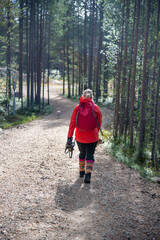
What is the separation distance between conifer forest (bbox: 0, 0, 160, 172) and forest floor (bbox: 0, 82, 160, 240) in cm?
341

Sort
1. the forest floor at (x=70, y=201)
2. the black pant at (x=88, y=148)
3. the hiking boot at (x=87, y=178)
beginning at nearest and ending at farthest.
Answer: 1. the forest floor at (x=70, y=201)
2. the black pant at (x=88, y=148)
3. the hiking boot at (x=87, y=178)

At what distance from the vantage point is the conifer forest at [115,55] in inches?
407

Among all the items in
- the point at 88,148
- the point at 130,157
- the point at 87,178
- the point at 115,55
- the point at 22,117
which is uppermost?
the point at 115,55

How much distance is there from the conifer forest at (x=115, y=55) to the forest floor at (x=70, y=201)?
11.2 ft

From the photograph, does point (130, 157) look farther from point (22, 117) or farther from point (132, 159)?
point (22, 117)

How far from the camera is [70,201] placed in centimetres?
525

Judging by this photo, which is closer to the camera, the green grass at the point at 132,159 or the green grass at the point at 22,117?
the green grass at the point at 132,159

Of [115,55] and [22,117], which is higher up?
[115,55]

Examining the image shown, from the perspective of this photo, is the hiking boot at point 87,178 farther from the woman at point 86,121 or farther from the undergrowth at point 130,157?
the undergrowth at point 130,157

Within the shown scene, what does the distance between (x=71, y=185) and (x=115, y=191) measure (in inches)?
46.4

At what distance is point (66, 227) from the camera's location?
163 inches

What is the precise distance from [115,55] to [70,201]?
11.1 m

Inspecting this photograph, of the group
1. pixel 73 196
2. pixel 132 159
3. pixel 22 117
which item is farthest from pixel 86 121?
pixel 22 117

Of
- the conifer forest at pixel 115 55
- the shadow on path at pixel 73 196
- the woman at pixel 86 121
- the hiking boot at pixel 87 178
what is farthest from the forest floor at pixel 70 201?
the conifer forest at pixel 115 55
